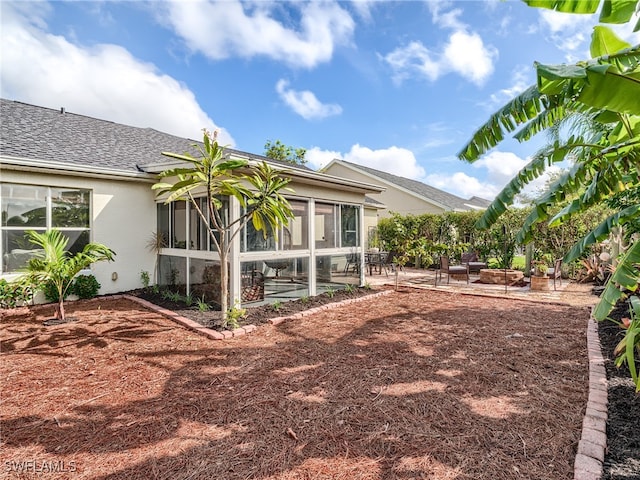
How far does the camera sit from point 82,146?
9.44m

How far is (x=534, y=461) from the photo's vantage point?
2484mm

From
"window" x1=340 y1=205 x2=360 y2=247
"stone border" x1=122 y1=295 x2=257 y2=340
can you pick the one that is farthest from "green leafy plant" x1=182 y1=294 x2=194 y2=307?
"window" x1=340 y1=205 x2=360 y2=247

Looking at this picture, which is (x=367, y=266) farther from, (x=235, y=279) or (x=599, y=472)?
(x=599, y=472)

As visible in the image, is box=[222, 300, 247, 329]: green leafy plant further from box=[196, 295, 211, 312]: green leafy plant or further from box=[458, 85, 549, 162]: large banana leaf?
box=[458, 85, 549, 162]: large banana leaf

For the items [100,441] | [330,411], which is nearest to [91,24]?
[100,441]

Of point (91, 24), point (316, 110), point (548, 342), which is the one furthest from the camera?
point (316, 110)

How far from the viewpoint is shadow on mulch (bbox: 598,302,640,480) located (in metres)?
2.36

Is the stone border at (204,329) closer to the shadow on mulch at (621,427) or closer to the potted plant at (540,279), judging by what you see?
the shadow on mulch at (621,427)

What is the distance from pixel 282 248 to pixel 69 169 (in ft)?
18.5

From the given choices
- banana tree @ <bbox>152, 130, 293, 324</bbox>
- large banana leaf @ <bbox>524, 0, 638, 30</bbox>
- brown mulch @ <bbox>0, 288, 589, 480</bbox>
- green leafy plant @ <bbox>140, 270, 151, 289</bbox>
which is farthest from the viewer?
green leafy plant @ <bbox>140, 270, 151, 289</bbox>

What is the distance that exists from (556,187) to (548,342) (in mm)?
2668

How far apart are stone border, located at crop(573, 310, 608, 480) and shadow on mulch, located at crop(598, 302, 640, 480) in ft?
0.15

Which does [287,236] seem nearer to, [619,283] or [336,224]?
[336,224]

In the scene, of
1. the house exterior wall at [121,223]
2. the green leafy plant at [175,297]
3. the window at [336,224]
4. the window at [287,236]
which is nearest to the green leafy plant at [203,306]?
the green leafy plant at [175,297]
